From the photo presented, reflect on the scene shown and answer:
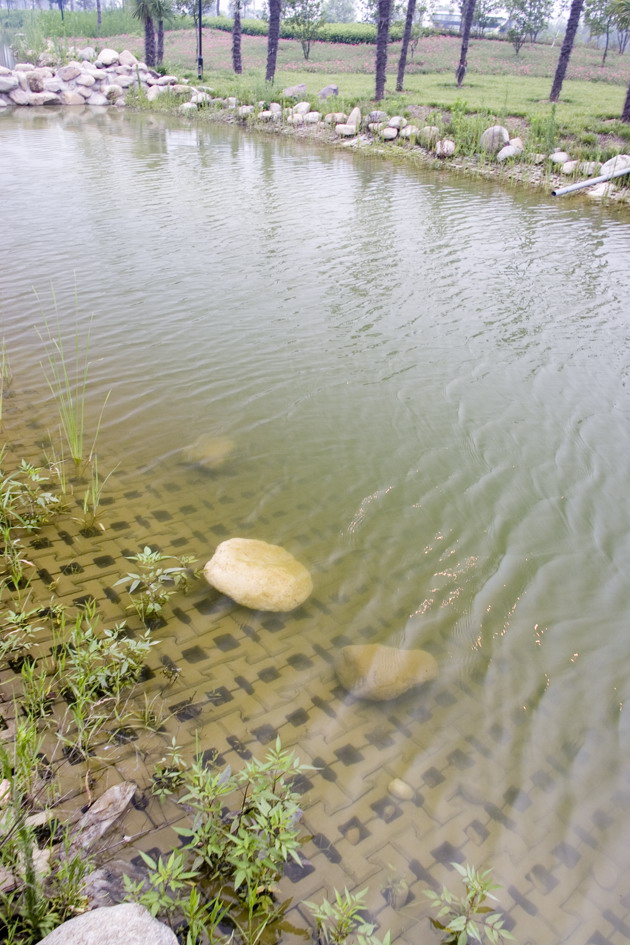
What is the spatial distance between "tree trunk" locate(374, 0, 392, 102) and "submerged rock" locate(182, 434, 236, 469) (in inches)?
954

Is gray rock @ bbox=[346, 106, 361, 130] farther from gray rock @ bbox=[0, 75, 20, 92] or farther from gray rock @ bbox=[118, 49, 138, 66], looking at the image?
gray rock @ bbox=[118, 49, 138, 66]

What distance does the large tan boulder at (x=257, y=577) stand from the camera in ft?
11.3

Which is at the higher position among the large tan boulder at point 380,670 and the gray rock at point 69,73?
the gray rock at point 69,73

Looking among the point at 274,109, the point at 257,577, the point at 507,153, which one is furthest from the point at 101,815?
the point at 274,109

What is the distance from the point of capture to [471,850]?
2406 mm

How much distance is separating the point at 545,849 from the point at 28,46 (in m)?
45.5

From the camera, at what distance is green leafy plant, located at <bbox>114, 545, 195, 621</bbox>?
10.8ft

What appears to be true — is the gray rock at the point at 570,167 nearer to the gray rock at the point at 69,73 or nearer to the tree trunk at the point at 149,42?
the gray rock at the point at 69,73

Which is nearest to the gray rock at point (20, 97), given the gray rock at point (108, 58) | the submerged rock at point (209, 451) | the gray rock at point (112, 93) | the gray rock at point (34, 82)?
A: the gray rock at point (34, 82)

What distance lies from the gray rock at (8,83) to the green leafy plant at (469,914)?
33.4 meters

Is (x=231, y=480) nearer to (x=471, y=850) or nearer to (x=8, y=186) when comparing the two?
(x=471, y=850)

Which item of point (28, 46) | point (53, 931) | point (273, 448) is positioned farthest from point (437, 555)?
point (28, 46)

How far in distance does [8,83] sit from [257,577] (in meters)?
31.8

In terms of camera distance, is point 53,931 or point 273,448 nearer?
point 53,931
